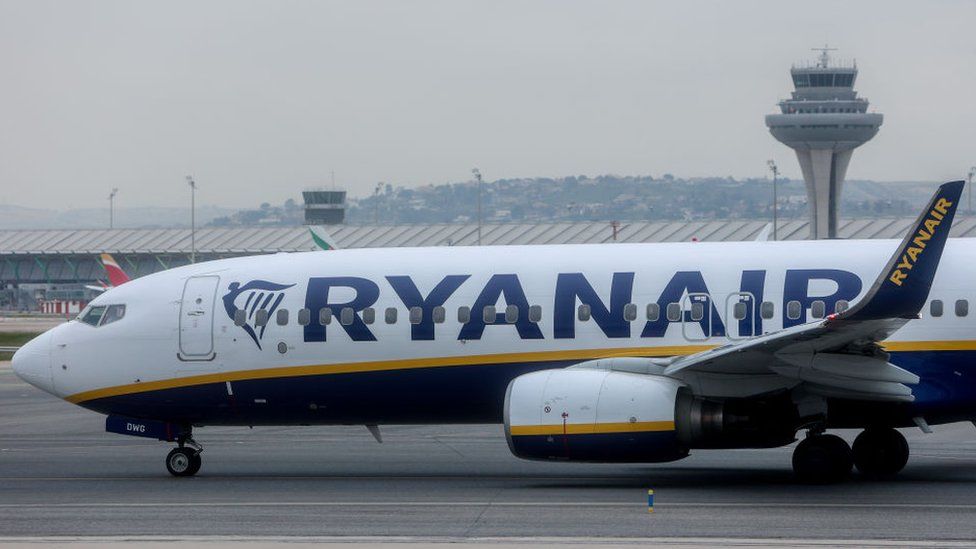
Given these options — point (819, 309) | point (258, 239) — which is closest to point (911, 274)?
point (819, 309)

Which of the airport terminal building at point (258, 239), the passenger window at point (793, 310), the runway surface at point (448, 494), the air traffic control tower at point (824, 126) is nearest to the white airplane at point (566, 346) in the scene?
the passenger window at point (793, 310)

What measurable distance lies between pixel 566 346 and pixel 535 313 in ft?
2.25

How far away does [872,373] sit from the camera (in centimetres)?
2002

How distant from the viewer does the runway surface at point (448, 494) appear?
16.8 metres

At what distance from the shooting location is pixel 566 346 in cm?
2169

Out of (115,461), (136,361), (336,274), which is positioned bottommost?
(115,461)

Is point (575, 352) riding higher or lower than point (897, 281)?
lower

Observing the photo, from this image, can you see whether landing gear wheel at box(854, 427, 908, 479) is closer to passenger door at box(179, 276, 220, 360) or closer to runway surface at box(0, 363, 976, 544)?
runway surface at box(0, 363, 976, 544)

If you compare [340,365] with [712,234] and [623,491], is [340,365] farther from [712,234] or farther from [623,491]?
[712,234]

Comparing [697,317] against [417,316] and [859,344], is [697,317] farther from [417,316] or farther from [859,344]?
[417,316]

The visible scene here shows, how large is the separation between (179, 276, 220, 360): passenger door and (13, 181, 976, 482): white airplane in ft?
0.11

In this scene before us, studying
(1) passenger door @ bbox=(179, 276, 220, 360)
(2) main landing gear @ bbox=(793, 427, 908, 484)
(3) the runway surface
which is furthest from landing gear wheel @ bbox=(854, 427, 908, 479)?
A: (1) passenger door @ bbox=(179, 276, 220, 360)

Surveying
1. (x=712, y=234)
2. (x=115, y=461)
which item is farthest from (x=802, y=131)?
(x=115, y=461)

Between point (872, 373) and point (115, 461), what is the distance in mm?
13042
